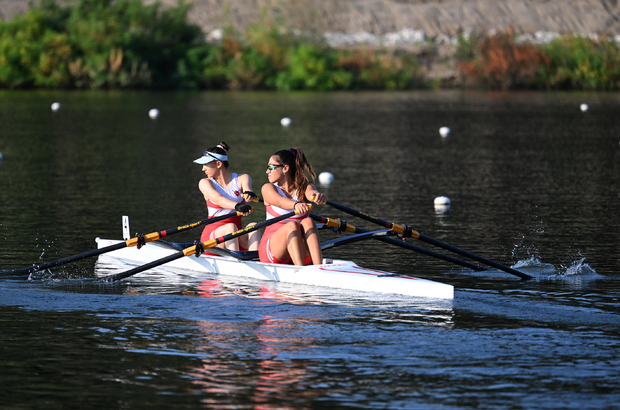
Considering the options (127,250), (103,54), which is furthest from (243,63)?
(127,250)

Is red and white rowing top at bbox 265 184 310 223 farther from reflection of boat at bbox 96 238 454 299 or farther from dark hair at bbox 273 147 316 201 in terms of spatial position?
reflection of boat at bbox 96 238 454 299

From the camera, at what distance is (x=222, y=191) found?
9289 mm

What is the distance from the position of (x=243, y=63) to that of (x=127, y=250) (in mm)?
39572

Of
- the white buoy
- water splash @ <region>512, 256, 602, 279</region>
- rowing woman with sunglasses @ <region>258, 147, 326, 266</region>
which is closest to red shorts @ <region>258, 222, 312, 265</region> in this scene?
rowing woman with sunglasses @ <region>258, 147, 326, 266</region>

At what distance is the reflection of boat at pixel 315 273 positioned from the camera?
7.86 m

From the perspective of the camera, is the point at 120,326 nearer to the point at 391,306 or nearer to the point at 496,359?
the point at 391,306

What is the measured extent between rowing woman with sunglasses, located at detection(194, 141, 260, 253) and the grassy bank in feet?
126

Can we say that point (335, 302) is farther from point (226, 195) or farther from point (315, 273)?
point (226, 195)

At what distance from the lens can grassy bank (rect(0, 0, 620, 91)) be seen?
4650 centimetres

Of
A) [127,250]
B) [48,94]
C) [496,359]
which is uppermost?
[48,94]

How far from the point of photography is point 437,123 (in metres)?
27.6

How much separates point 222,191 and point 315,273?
5.23 ft

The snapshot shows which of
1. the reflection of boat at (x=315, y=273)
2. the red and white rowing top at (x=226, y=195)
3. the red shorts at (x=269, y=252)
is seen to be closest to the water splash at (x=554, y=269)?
the reflection of boat at (x=315, y=273)

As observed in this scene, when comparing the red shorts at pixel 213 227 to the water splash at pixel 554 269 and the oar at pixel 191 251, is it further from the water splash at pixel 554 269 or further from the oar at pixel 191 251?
the water splash at pixel 554 269
